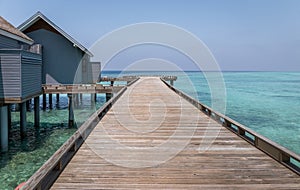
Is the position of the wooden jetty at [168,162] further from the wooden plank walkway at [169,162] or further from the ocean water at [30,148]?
the ocean water at [30,148]

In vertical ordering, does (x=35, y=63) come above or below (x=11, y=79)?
above

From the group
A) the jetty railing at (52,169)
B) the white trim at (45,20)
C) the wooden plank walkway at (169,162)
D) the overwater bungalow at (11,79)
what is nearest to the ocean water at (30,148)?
the overwater bungalow at (11,79)

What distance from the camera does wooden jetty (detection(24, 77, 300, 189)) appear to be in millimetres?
3387

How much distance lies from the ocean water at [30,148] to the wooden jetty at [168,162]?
11.7 feet

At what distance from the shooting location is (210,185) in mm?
3365

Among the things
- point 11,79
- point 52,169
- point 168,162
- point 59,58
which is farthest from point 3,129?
point 59,58

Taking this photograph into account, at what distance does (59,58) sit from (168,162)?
17039 millimetres

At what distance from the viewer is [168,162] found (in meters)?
4.19

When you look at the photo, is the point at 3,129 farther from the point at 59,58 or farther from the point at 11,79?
the point at 59,58

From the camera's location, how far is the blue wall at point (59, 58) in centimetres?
1941

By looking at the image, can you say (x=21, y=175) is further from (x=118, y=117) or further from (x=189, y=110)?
(x=189, y=110)

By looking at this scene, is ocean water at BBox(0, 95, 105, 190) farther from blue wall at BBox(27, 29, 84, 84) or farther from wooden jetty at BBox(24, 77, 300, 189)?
wooden jetty at BBox(24, 77, 300, 189)

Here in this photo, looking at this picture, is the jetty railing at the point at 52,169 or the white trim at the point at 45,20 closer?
the jetty railing at the point at 52,169

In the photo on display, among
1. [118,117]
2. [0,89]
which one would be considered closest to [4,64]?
[0,89]
